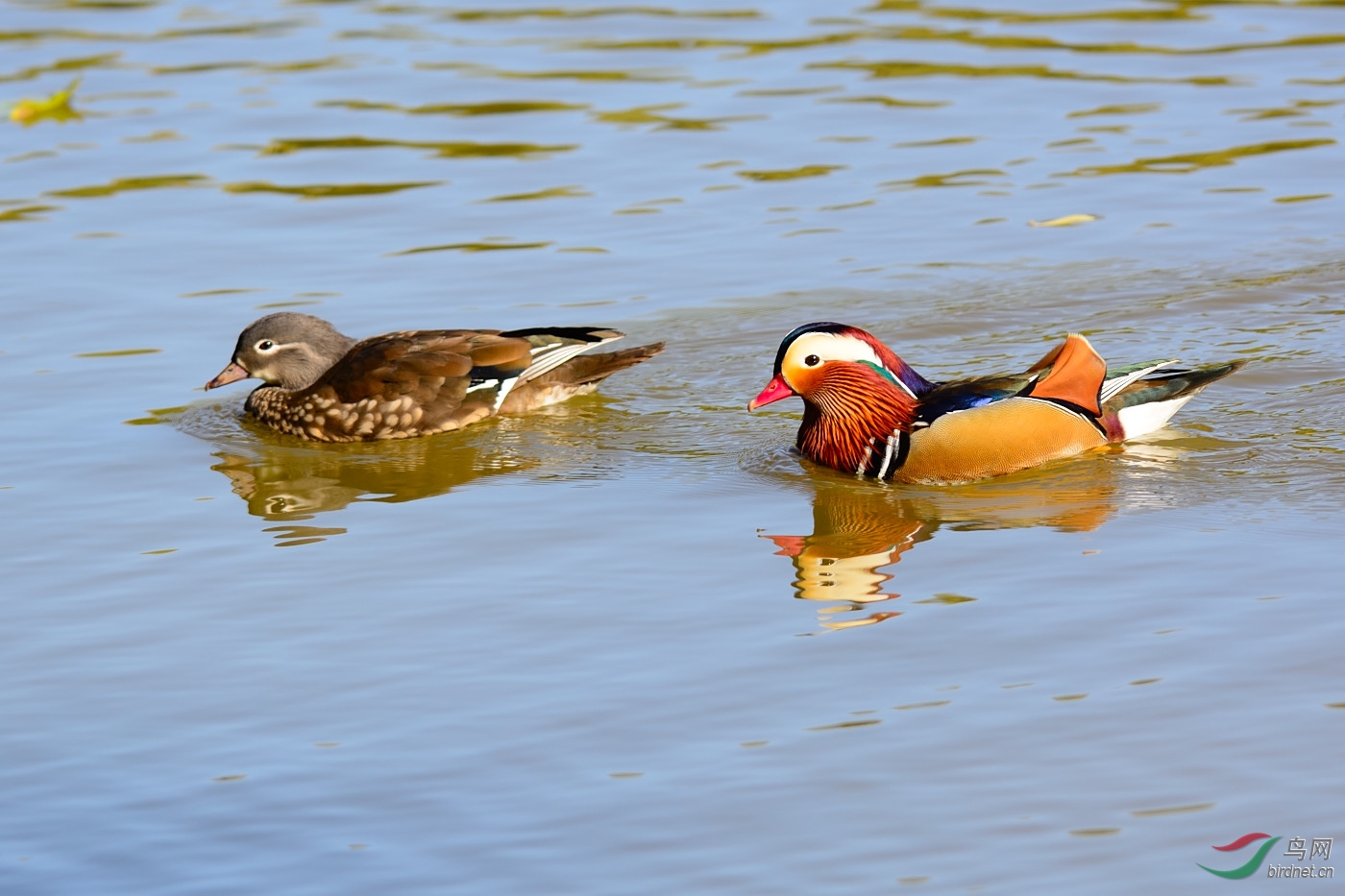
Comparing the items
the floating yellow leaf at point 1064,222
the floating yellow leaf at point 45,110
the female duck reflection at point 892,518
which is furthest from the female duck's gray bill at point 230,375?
the floating yellow leaf at point 45,110

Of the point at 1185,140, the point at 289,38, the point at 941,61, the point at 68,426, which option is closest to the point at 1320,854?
the point at 68,426

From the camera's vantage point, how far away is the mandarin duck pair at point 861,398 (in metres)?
9.73

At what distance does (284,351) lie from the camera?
38.2 feet

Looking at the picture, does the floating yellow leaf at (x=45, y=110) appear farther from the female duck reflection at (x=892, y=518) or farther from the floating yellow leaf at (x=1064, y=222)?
the female duck reflection at (x=892, y=518)

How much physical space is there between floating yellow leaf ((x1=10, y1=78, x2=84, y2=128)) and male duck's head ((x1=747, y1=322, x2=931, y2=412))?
10.4m

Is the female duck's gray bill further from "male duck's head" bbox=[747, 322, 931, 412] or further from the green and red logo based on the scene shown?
the green and red logo

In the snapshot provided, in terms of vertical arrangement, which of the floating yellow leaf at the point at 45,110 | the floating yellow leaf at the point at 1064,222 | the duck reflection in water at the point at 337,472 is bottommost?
the duck reflection in water at the point at 337,472

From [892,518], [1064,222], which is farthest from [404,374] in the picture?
[1064,222]

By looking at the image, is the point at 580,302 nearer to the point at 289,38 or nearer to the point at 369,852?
the point at 369,852

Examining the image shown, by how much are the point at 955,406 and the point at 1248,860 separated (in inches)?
163

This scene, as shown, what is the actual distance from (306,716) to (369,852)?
1.11 metres

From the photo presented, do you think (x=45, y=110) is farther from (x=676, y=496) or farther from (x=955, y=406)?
(x=955, y=406)

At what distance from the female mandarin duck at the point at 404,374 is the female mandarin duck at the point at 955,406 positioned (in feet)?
5.27

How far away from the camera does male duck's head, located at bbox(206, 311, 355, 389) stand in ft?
38.0
